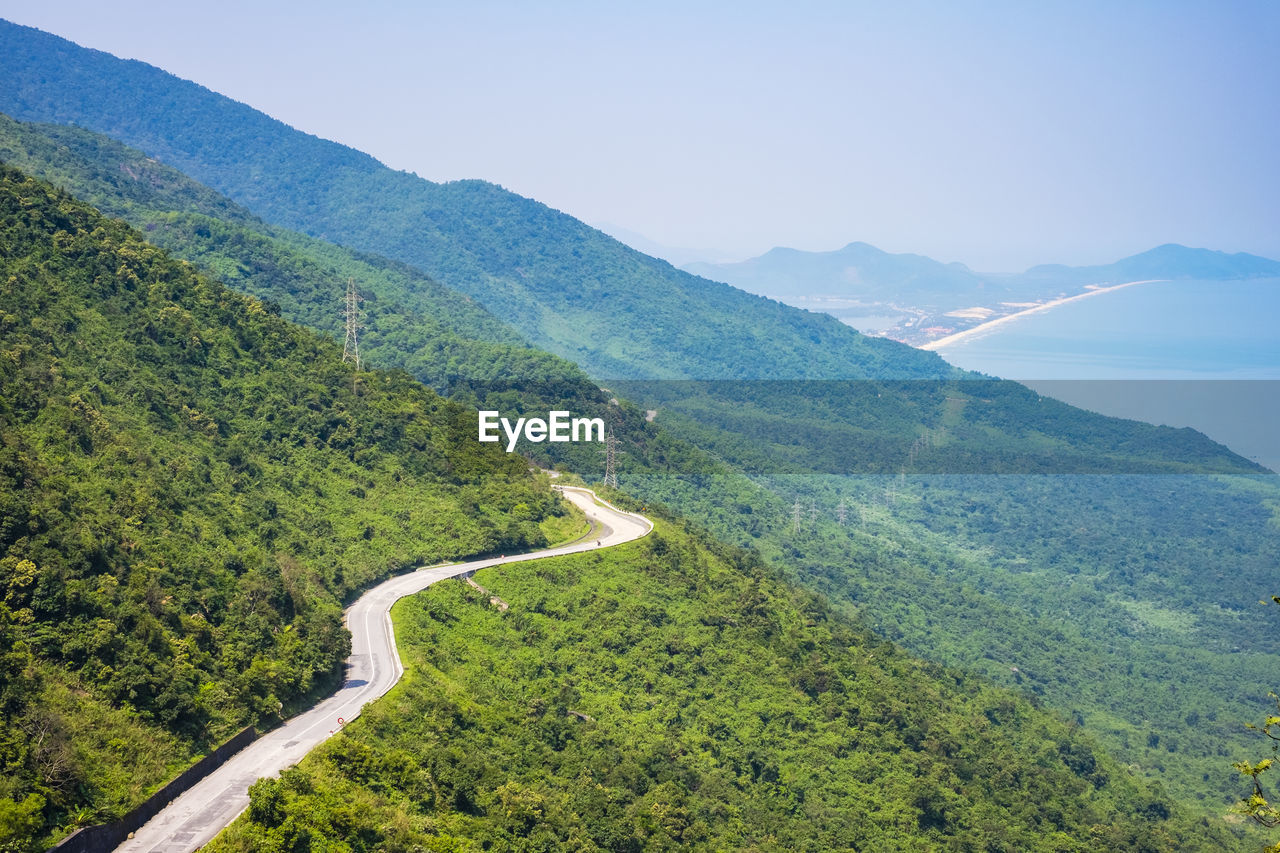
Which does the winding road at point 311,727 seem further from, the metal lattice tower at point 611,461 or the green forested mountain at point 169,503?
the metal lattice tower at point 611,461

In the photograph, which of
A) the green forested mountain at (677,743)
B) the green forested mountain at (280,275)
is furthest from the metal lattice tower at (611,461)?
the green forested mountain at (677,743)

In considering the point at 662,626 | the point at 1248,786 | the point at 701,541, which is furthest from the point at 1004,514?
the point at 662,626

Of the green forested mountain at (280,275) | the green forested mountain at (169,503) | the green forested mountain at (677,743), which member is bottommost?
the green forested mountain at (677,743)

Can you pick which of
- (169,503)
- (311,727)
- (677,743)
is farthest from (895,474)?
(311,727)

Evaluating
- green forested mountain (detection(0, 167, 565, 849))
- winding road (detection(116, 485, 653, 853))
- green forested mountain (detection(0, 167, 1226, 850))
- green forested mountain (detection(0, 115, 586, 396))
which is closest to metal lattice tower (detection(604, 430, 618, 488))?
green forested mountain (detection(0, 115, 586, 396))

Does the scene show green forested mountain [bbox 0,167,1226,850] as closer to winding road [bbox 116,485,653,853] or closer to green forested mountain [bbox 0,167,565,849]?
green forested mountain [bbox 0,167,565,849]

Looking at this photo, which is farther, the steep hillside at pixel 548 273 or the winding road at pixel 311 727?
the steep hillside at pixel 548 273

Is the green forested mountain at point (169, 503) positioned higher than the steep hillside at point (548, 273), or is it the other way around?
the steep hillside at point (548, 273)

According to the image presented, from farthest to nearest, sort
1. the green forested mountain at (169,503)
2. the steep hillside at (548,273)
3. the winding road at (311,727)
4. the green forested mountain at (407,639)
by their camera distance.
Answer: the steep hillside at (548,273) < the green forested mountain at (407,639) < the green forested mountain at (169,503) < the winding road at (311,727)
